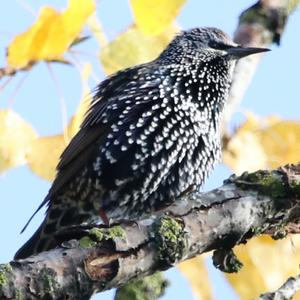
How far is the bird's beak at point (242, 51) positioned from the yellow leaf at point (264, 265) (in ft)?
3.79

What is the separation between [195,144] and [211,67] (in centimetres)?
62

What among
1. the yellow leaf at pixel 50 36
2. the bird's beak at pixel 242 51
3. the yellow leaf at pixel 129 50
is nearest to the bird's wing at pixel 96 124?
the bird's beak at pixel 242 51

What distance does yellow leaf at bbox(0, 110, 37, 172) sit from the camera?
2.93 meters

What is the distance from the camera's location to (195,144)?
4.54 meters

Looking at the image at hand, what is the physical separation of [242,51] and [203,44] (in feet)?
2.79

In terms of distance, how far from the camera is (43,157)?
121 inches

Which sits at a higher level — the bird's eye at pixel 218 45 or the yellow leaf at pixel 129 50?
the bird's eye at pixel 218 45

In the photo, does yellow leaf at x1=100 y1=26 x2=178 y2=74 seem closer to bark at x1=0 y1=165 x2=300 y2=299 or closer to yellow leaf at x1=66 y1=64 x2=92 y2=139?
yellow leaf at x1=66 y1=64 x2=92 y2=139

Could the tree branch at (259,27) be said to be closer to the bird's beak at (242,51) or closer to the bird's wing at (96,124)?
the bird's beak at (242,51)

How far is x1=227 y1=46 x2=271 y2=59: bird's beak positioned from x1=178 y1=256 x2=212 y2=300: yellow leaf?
4.45ft

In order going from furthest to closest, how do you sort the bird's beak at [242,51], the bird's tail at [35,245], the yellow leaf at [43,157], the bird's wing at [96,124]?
the bird's wing at [96,124]
the bird's tail at [35,245]
the bird's beak at [242,51]
the yellow leaf at [43,157]

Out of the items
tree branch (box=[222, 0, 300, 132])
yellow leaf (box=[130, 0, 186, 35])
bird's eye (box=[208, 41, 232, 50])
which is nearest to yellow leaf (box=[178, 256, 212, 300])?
yellow leaf (box=[130, 0, 186, 35])

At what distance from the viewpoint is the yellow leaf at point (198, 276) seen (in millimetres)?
2909

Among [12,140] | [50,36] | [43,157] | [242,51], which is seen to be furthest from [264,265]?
[242,51]
